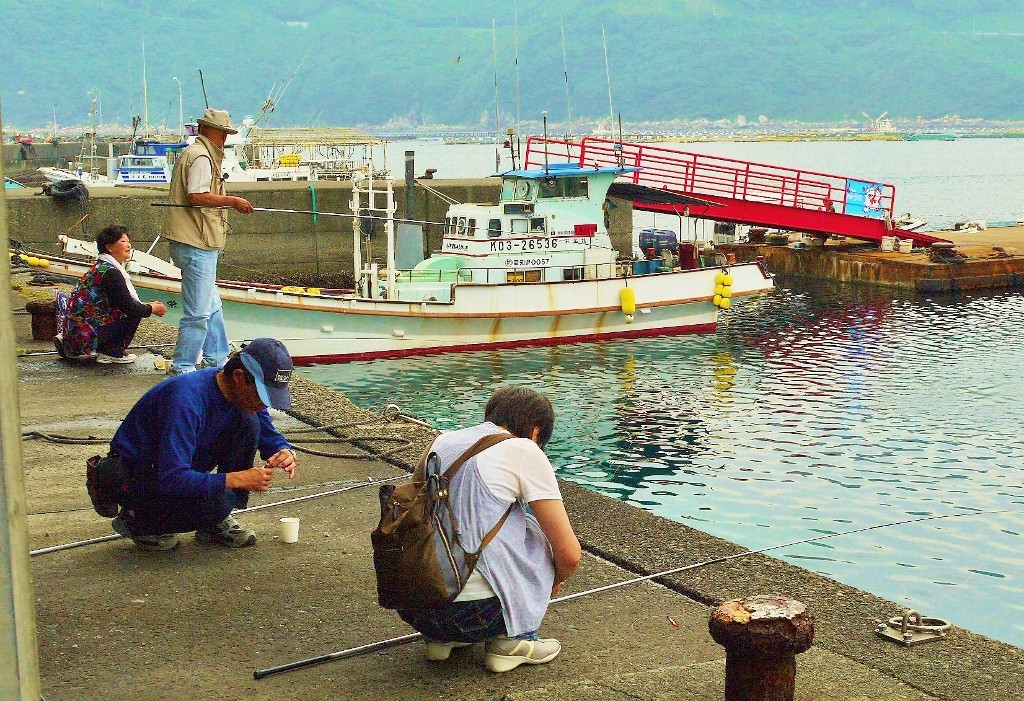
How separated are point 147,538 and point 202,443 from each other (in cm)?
77

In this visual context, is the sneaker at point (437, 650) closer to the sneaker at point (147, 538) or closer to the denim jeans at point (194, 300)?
the sneaker at point (147, 538)

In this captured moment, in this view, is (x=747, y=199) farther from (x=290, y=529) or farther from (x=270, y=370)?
(x=270, y=370)

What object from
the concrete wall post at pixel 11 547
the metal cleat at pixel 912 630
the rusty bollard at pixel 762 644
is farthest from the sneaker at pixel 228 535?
→ the concrete wall post at pixel 11 547

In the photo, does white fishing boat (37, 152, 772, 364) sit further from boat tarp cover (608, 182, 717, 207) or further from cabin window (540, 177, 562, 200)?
boat tarp cover (608, 182, 717, 207)

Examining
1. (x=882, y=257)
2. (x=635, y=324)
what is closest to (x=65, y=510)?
(x=635, y=324)

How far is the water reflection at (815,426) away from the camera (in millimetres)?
10484

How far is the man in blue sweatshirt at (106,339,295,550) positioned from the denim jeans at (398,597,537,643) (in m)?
0.93

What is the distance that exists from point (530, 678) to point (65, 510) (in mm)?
3033

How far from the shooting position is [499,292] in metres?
21.6

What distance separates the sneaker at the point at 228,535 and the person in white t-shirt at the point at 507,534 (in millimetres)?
1600

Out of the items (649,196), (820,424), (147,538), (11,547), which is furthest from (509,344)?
(11,547)

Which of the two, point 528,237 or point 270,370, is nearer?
point 270,370

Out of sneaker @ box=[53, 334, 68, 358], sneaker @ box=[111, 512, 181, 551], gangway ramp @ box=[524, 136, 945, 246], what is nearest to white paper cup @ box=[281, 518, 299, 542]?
sneaker @ box=[111, 512, 181, 551]

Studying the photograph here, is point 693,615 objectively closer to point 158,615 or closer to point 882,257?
point 158,615
